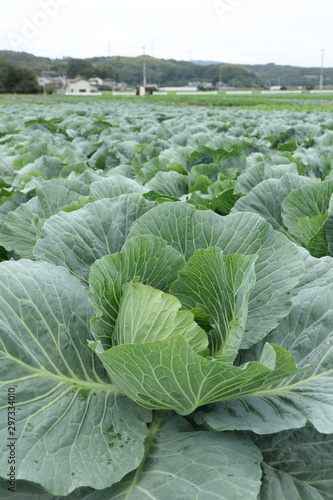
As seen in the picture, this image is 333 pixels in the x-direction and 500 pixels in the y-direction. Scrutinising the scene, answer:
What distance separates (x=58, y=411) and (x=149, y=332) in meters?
0.31

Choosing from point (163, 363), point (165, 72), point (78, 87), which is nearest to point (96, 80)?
point (78, 87)

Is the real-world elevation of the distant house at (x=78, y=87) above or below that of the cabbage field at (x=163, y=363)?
above

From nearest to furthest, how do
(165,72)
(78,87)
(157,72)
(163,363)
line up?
(163,363)
(78,87)
(157,72)
(165,72)

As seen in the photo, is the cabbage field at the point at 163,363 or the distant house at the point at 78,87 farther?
the distant house at the point at 78,87

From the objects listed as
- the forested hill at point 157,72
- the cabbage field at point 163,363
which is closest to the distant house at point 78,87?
the forested hill at point 157,72

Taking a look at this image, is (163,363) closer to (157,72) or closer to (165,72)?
(157,72)

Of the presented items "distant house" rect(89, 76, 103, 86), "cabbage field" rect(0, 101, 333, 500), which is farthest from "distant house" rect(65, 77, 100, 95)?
"cabbage field" rect(0, 101, 333, 500)

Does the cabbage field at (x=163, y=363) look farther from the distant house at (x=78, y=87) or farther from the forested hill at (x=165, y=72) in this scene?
the forested hill at (x=165, y=72)

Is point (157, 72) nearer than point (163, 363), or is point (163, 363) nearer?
point (163, 363)

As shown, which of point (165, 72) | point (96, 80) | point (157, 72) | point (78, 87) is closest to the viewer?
point (78, 87)

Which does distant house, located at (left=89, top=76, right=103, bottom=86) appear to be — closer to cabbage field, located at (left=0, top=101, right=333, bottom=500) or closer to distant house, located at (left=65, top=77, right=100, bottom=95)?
distant house, located at (left=65, top=77, right=100, bottom=95)

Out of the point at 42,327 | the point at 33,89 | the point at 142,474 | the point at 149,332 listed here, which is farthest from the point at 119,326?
the point at 33,89

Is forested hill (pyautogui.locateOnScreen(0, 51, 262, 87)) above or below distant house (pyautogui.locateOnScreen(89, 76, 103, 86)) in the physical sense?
above

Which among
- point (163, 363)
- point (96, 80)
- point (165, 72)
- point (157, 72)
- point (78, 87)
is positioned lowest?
point (163, 363)
